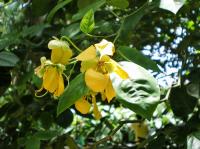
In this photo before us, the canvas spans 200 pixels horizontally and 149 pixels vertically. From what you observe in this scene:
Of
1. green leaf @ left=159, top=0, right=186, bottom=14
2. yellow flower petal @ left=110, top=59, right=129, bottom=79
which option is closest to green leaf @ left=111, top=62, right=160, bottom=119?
yellow flower petal @ left=110, top=59, right=129, bottom=79

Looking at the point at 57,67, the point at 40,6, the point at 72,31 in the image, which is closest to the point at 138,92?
the point at 57,67

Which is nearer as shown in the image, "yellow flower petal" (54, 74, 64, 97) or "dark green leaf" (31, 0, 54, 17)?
"yellow flower petal" (54, 74, 64, 97)

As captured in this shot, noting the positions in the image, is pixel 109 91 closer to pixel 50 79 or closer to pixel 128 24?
pixel 50 79

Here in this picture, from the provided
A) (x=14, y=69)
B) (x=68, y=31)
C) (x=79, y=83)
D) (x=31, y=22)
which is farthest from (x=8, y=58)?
(x=31, y=22)

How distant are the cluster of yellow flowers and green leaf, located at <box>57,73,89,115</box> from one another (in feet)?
0.04

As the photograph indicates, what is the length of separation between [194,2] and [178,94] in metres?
0.27

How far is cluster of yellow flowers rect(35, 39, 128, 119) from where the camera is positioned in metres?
0.58

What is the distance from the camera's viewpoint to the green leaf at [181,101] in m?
1.13

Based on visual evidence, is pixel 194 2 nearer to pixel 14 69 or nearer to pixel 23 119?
pixel 14 69

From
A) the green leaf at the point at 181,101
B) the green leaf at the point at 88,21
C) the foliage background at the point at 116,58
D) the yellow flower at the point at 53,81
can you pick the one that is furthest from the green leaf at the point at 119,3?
the green leaf at the point at 181,101

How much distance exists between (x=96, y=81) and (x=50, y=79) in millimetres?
110

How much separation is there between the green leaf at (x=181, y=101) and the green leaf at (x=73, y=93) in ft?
1.70

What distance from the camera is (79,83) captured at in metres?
0.66

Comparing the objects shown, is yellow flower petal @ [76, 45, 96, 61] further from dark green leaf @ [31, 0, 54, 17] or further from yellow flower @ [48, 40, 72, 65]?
dark green leaf @ [31, 0, 54, 17]
